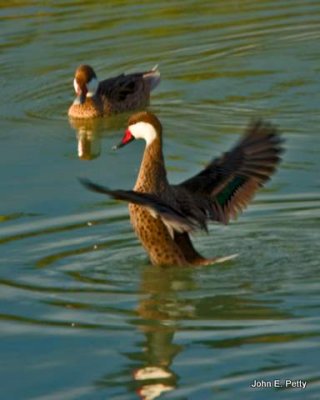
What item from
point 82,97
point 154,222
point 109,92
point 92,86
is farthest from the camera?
point 109,92

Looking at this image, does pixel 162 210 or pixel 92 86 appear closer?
pixel 162 210

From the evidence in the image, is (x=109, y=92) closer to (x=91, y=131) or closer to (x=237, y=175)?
(x=91, y=131)

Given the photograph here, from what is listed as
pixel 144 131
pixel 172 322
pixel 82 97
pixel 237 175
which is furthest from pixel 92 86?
pixel 172 322

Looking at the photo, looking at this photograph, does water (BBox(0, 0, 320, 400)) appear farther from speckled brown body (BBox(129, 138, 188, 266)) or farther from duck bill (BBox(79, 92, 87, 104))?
duck bill (BBox(79, 92, 87, 104))

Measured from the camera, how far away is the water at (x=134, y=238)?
8.15 metres

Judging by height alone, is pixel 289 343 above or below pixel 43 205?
below

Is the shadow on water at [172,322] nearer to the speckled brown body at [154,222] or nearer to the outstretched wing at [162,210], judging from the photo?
the speckled brown body at [154,222]

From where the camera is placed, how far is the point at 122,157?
12.9 m

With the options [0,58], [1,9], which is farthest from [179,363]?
[1,9]

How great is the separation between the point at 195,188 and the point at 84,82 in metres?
5.19

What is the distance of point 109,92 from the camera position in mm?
15547

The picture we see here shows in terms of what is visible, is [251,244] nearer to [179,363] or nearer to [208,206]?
[208,206]

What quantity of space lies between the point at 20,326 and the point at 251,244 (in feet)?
7.03

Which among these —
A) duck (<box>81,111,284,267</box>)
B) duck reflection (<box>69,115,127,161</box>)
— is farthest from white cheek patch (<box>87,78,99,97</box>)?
duck (<box>81,111,284,267</box>)
